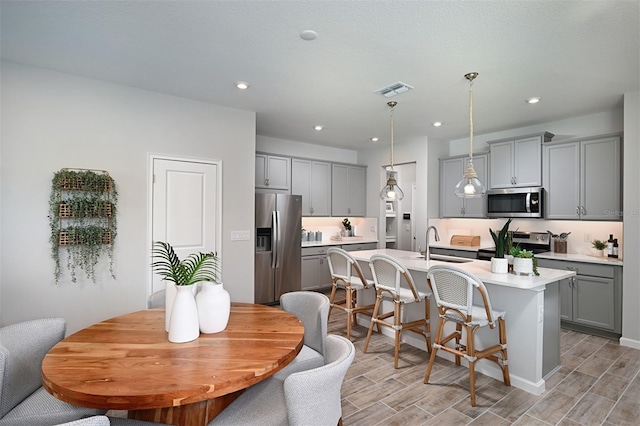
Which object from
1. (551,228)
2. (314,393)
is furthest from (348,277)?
(551,228)

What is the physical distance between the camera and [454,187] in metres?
5.51

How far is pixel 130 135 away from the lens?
3.41m

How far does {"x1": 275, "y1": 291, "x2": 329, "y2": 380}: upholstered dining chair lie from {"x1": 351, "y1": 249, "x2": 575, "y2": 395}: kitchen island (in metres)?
1.43

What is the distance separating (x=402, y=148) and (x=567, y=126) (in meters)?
2.42

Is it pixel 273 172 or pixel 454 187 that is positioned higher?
pixel 273 172

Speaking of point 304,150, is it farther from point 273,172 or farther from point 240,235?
point 240,235

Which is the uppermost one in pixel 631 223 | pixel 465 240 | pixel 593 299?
pixel 631 223

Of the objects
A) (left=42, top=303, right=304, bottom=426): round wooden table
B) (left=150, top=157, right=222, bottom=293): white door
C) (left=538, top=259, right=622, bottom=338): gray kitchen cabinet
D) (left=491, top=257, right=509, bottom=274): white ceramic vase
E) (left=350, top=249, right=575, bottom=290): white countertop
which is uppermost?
(left=150, top=157, right=222, bottom=293): white door

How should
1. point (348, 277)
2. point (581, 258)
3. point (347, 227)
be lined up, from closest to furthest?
point (348, 277) → point (581, 258) → point (347, 227)

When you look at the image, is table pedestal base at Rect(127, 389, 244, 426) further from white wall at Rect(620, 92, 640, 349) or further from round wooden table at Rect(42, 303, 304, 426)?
white wall at Rect(620, 92, 640, 349)

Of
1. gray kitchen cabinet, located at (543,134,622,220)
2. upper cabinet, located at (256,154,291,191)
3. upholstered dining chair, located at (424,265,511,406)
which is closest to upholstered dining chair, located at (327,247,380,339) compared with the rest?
upholstered dining chair, located at (424,265,511,406)

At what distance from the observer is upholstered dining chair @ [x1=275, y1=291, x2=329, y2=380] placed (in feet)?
6.38

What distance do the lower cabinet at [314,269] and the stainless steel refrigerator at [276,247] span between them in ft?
0.86

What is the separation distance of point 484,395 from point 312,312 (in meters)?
1.55
